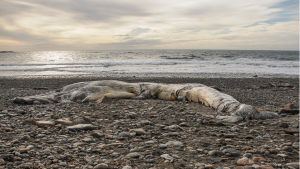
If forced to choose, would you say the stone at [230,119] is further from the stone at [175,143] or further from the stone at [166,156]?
the stone at [166,156]

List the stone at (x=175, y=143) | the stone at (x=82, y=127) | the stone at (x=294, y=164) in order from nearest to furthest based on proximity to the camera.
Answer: the stone at (x=294, y=164), the stone at (x=175, y=143), the stone at (x=82, y=127)

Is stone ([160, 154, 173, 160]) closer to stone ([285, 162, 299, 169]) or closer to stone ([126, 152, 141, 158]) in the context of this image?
stone ([126, 152, 141, 158])

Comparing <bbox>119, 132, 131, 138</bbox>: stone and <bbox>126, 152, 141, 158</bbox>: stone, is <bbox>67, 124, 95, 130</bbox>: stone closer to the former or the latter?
<bbox>119, 132, 131, 138</bbox>: stone

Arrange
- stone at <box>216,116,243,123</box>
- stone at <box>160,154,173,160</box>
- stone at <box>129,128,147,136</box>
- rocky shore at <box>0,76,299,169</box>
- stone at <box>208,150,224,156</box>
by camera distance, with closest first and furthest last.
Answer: rocky shore at <box>0,76,299,169</box>
stone at <box>160,154,173,160</box>
stone at <box>208,150,224,156</box>
stone at <box>129,128,147,136</box>
stone at <box>216,116,243,123</box>

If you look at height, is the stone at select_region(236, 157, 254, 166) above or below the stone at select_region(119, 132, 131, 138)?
below

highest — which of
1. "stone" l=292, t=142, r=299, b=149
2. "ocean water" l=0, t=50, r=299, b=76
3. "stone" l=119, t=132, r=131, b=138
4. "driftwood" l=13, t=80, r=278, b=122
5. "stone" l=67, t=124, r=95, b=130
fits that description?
"ocean water" l=0, t=50, r=299, b=76

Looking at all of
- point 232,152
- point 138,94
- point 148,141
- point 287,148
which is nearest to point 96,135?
point 148,141

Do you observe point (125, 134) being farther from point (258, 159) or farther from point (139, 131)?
point (258, 159)

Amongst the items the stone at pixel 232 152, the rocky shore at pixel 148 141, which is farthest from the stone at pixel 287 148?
the stone at pixel 232 152

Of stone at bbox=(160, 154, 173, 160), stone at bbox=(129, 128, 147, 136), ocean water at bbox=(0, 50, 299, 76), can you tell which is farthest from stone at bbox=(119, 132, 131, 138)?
ocean water at bbox=(0, 50, 299, 76)

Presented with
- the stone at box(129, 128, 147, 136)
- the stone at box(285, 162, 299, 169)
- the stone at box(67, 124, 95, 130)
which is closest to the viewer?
the stone at box(285, 162, 299, 169)

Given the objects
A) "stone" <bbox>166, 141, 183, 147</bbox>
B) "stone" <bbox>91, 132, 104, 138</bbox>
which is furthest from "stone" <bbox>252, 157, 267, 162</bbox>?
"stone" <bbox>91, 132, 104, 138</bbox>

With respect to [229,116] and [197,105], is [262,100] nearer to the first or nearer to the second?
[197,105]

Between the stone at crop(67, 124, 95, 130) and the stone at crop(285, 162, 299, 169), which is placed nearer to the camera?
the stone at crop(285, 162, 299, 169)
